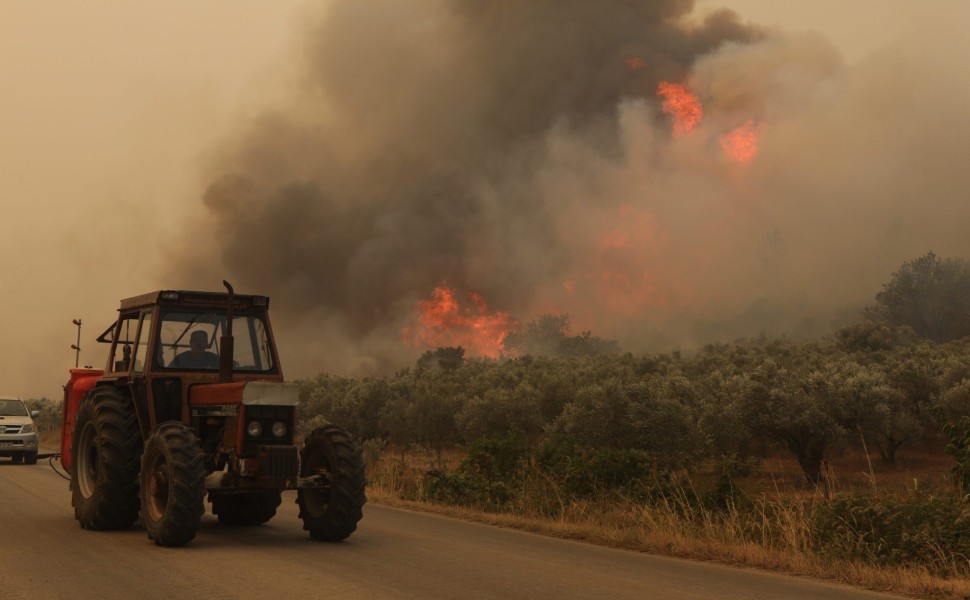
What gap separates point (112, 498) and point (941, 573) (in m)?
9.51

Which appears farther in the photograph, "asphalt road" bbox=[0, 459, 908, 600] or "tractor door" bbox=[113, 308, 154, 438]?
"tractor door" bbox=[113, 308, 154, 438]

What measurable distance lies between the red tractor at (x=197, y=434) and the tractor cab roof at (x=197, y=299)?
14mm

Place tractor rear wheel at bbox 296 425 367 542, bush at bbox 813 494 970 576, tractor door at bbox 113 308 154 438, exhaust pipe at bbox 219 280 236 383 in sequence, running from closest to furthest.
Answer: bush at bbox 813 494 970 576 < tractor rear wheel at bbox 296 425 367 542 < exhaust pipe at bbox 219 280 236 383 < tractor door at bbox 113 308 154 438

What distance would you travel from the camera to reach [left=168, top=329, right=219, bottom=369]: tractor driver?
1205cm

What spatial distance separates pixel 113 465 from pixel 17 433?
55.4ft

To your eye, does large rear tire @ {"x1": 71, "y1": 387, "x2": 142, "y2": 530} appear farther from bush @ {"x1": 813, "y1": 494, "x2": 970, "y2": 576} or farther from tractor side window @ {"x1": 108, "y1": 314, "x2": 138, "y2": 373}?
bush @ {"x1": 813, "y1": 494, "x2": 970, "y2": 576}

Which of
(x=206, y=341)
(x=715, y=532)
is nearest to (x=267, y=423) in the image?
(x=206, y=341)

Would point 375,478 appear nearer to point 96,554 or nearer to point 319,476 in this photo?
point 319,476

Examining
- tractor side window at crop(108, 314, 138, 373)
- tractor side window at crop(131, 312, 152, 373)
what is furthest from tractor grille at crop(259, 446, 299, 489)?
tractor side window at crop(108, 314, 138, 373)

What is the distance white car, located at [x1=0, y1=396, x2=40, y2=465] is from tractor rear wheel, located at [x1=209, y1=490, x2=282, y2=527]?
594 inches

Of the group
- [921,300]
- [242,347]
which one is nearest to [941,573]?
Result: [242,347]

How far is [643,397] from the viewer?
2928 centimetres

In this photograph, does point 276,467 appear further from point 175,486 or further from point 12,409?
point 12,409

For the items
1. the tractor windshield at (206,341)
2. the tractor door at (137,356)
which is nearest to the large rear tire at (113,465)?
the tractor door at (137,356)
